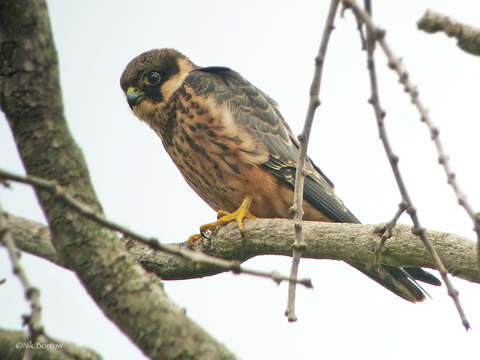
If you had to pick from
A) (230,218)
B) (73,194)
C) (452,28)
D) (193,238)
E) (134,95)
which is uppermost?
(134,95)

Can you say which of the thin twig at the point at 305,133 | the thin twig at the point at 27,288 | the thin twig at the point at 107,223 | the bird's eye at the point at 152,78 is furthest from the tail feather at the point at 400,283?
the thin twig at the point at 27,288

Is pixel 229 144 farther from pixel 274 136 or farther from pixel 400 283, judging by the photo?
pixel 400 283

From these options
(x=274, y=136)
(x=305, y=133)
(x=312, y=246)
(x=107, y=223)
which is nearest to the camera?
(x=107, y=223)

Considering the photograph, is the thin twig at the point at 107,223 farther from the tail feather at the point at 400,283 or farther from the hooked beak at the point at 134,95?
the hooked beak at the point at 134,95

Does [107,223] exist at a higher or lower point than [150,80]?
lower

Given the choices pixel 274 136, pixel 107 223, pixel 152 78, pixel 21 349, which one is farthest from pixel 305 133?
pixel 152 78

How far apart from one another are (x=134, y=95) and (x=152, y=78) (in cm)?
22

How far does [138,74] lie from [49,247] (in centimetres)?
213

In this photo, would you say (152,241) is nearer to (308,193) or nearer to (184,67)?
(308,193)

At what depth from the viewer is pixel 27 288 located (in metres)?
1.57

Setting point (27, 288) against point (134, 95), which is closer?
point (27, 288)

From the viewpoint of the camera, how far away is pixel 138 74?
5488 millimetres

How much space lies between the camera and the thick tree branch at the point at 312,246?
10.9 feet

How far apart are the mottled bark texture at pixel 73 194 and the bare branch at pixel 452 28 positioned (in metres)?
1.26
